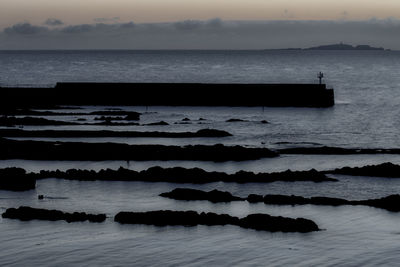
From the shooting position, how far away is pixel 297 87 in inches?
3524

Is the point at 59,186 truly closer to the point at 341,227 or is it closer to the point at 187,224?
the point at 187,224

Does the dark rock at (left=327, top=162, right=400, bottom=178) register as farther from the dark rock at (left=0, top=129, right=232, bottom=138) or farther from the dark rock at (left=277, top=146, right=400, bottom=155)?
the dark rock at (left=0, top=129, right=232, bottom=138)

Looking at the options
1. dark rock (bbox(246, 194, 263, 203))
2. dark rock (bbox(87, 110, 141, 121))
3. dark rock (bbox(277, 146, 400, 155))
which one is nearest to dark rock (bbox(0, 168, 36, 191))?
dark rock (bbox(246, 194, 263, 203))

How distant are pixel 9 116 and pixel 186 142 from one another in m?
25.0

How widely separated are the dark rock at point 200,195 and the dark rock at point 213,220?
3744mm

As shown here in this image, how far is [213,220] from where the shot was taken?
29.8 m

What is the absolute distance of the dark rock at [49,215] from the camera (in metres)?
30.8

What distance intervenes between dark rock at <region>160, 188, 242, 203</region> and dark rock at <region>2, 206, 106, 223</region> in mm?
4695

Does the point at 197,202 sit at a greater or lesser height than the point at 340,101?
lesser

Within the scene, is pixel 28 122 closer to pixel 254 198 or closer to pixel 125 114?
pixel 125 114

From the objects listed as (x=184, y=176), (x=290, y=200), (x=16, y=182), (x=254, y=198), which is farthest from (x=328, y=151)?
(x=16, y=182)

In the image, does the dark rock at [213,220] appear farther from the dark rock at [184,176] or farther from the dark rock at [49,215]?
the dark rock at [184,176]

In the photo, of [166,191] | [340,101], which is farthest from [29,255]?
[340,101]

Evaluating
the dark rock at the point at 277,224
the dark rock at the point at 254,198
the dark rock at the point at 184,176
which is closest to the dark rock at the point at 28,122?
the dark rock at the point at 184,176
